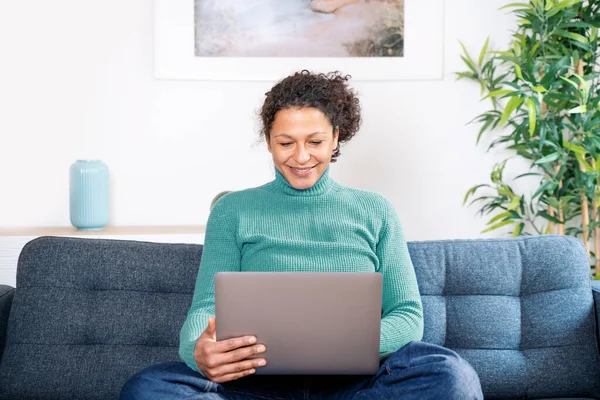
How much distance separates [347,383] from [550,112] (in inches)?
74.1

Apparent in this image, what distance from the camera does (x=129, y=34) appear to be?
329 cm

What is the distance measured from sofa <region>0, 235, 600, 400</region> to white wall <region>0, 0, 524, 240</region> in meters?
1.10

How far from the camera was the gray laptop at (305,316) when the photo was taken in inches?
62.7

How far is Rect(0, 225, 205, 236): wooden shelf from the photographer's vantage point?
303cm

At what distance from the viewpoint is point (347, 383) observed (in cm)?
178

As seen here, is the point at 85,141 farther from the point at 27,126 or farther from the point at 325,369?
the point at 325,369

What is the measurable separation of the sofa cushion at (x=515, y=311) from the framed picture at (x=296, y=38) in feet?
4.29

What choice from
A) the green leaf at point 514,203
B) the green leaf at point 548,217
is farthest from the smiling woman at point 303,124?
the green leaf at point 548,217

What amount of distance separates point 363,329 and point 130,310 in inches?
32.9

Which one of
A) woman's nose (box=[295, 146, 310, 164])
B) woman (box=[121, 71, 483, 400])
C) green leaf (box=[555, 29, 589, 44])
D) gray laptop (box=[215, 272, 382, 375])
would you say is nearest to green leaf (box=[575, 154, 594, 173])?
green leaf (box=[555, 29, 589, 44])

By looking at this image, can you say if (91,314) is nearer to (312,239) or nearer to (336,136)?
(312,239)

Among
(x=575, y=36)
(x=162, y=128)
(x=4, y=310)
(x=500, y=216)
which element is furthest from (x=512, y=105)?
(x=4, y=310)

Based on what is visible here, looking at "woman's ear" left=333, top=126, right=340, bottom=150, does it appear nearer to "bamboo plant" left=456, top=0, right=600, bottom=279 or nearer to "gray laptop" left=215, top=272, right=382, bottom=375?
"gray laptop" left=215, top=272, right=382, bottom=375

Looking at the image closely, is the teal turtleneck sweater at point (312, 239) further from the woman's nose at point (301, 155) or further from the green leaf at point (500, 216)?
the green leaf at point (500, 216)
